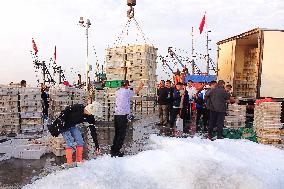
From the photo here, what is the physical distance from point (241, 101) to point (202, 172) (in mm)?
11580

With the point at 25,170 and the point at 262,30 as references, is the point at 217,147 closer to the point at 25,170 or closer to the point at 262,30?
the point at 25,170

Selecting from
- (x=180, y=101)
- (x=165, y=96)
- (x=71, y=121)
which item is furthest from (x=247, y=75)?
(x=71, y=121)

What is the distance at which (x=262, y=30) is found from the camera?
1683 centimetres

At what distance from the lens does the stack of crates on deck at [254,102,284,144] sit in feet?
41.1

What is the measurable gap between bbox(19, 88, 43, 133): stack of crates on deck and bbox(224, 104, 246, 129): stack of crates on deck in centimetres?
806

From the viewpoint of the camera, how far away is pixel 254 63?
20.8 metres

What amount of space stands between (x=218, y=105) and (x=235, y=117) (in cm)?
268

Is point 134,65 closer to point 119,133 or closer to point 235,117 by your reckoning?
point 235,117

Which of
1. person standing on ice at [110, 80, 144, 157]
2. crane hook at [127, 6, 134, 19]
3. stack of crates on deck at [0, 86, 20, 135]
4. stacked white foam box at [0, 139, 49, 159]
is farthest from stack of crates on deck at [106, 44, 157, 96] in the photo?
person standing on ice at [110, 80, 144, 157]

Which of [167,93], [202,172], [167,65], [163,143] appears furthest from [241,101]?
[167,65]

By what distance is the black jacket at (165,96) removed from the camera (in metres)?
16.5

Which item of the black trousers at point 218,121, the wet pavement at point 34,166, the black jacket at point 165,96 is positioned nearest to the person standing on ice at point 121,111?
the wet pavement at point 34,166

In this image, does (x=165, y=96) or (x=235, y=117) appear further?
(x=165, y=96)

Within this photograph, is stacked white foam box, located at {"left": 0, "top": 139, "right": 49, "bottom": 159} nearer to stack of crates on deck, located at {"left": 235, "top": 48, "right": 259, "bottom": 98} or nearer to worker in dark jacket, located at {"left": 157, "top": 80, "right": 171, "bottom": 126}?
worker in dark jacket, located at {"left": 157, "top": 80, "right": 171, "bottom": 126}
